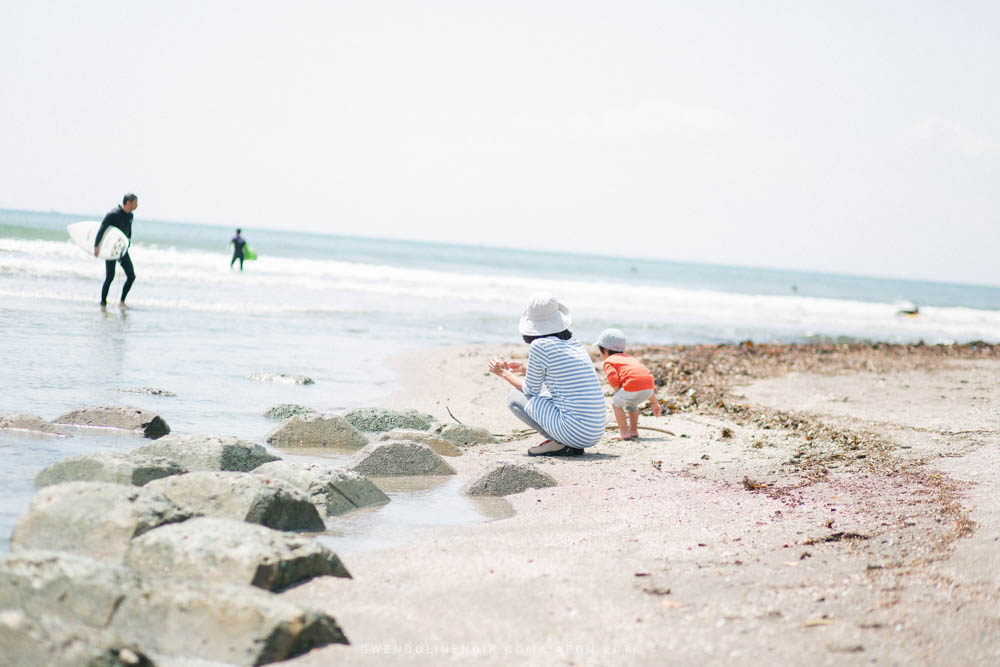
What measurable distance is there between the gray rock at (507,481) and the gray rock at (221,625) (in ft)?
8.82

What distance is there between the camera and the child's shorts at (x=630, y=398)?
24.7 feet

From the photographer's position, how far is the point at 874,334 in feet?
86.4

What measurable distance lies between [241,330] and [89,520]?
10465mm

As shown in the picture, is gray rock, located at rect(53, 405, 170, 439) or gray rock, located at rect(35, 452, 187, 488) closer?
gray rock, located at rect(35, 452, 187, 488)

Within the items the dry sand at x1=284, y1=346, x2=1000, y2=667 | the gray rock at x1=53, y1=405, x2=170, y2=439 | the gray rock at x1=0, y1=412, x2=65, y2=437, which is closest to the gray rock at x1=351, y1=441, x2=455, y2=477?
the dry sand at x1=284, y1=346, x2=1000, y2=667

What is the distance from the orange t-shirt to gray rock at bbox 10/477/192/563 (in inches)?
172

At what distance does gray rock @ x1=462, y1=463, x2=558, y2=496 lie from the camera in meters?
5.69

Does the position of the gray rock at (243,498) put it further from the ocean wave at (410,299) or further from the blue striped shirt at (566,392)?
the ocean wave at (410,299)

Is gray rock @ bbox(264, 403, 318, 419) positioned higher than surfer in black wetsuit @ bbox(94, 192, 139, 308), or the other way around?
surfer in black wetsuit @ bbox(94, 192, 139, 308)

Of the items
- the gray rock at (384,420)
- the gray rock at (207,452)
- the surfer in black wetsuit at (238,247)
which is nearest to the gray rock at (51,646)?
the gray rock at (207,452)

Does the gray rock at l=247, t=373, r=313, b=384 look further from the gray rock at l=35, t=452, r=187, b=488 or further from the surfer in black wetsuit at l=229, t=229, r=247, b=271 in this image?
the surfer in black wetsuit at l=229, t=229, r=247, b=271

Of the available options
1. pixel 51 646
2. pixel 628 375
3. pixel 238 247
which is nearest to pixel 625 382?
pixel 628 375

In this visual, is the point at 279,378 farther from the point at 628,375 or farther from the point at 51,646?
the point at 51,646

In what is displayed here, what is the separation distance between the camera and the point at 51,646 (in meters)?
2.47
